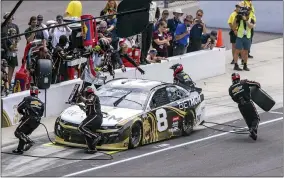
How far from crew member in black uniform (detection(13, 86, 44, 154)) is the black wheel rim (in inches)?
73.3

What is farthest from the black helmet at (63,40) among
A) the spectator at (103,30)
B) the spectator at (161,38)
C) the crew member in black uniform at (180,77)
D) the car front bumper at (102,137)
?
the spectator at (161,38)

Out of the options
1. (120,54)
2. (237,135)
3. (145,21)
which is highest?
(145,21)

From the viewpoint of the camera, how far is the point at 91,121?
598 inches

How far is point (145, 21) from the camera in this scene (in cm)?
845

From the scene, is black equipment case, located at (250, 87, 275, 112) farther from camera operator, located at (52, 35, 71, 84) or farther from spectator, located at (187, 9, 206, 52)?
spectator, located at (187, 9, 206, 52)

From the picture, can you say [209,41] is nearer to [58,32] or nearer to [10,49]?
[58,32]

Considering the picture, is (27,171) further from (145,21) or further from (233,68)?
(233,68)

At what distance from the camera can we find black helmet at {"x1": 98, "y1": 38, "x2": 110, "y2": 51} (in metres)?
19.1

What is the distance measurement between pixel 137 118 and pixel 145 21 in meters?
7.52

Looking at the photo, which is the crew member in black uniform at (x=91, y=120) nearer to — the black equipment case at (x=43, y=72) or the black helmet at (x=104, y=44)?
the black equipment case at (x=43, y=72)

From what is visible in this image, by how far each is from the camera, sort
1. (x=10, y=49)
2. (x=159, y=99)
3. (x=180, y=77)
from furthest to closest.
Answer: (x=10, y=49) → (x=180, y=77) → (x=159, y=99)

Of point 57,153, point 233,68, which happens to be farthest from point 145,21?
point 233,68

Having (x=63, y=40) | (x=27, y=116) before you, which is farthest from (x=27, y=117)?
(x=63, y=40)

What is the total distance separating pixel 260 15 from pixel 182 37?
9417 millimetres
